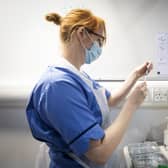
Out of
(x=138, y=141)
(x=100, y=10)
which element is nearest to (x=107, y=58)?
(x=100, y=10)

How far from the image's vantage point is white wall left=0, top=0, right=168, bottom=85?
186cm

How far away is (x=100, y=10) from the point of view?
6.15 feet

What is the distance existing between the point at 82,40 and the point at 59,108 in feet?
1.09

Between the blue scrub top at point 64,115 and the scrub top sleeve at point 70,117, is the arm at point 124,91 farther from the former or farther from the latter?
the scrub top sleeve at point 70,117

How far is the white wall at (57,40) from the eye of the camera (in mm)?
1860

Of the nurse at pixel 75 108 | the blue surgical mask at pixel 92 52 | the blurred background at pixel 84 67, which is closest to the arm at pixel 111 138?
the nurse at pixel 75 108

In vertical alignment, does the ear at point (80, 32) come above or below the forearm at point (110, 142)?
above

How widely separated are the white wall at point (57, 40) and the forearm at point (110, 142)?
0.71 m

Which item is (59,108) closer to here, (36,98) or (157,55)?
(36,98)

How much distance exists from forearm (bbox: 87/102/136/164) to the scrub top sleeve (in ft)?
0.12

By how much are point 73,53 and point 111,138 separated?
40 centimetres

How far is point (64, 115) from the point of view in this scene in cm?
111

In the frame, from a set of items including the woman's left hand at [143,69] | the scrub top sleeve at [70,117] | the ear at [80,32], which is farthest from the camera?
the woman's left hand at [143,69]

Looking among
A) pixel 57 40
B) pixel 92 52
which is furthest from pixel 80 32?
pixel 57 40
